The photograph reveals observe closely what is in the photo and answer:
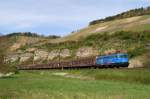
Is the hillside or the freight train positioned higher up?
the hillside

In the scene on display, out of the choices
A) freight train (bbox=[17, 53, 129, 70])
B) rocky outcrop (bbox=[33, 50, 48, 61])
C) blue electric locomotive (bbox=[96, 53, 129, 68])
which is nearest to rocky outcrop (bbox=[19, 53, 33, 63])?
rocky outcrop (bbox=[33, 50, 48, 61])

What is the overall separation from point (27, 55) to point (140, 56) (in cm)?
5777

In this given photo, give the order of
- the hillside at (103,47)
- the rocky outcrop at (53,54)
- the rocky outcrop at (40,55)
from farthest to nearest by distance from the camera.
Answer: the rocky outcrop at (40,55) → the rocky outcrop at (53,54) → the hillside at (103,47)

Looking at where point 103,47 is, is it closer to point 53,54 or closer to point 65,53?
point 65,53

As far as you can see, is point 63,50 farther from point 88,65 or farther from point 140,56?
point 140,56

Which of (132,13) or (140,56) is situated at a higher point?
(132,13)

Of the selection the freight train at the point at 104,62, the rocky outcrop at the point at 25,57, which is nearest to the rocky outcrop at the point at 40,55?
the rocky outcrop at the point at 25,57

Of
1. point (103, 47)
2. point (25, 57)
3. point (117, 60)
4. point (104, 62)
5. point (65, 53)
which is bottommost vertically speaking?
point (104, 62)

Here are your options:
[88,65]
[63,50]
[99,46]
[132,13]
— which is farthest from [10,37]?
[88,65]

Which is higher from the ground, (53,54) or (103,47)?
(103,47)

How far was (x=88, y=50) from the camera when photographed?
10544 centimetres

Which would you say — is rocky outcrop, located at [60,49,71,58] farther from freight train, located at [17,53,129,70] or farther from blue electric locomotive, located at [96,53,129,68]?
blue electric locomotive, located at [96,53,129,68]

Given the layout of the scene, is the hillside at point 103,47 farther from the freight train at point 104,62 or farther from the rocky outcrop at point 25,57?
the freight train at point 104,62

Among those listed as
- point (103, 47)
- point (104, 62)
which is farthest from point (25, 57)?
point (104, 62)
